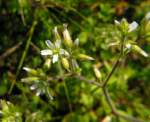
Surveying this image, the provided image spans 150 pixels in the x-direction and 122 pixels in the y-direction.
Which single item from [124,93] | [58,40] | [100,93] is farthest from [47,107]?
[58,40]

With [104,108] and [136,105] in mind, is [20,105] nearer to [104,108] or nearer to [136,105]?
[104,108]

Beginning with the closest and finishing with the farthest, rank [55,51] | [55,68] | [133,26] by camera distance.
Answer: [133,26] → [55,51] → [55,68]

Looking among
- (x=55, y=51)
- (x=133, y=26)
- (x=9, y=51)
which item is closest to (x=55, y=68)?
(x=9, y=51)

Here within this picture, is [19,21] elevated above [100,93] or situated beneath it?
elevated above

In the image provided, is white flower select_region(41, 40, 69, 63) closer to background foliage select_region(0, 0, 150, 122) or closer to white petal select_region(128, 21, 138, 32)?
white petal select_region(128, 21, 138, 32)

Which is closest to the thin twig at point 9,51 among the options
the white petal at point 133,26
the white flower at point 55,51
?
the white flower at point 55,51

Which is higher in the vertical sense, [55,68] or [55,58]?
[55,58]

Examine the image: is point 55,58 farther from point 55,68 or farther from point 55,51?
point 55,68

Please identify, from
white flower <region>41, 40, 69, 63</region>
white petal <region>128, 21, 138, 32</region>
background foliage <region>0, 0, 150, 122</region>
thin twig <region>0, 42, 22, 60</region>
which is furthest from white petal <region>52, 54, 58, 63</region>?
thin twig <region>0, 42, 22, 60</region>
